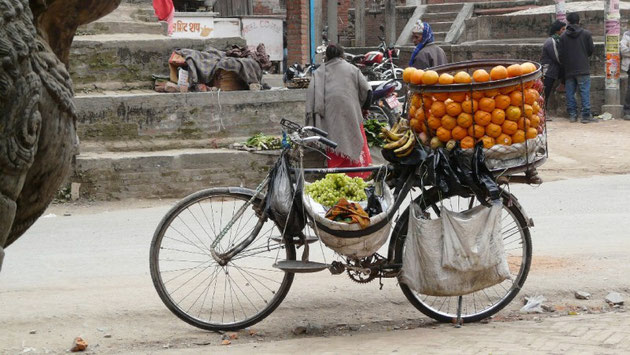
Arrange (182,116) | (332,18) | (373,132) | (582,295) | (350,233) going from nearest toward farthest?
(350,233)
(582,295)
(182,116)
(373,132)
(332,18)

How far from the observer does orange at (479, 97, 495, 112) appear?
5.36 metres

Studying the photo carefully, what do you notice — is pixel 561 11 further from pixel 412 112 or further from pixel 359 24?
pixel 412 112

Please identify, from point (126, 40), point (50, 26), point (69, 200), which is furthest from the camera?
point (126, 40)

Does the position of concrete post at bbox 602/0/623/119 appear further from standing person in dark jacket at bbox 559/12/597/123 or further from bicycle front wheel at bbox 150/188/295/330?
bicycle front wheel at bbox 150/188/295/330

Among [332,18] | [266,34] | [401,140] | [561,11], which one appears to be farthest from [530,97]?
[332,18]

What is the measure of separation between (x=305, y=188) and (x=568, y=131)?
37.4ft

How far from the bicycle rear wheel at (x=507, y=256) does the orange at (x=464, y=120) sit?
0.45 m

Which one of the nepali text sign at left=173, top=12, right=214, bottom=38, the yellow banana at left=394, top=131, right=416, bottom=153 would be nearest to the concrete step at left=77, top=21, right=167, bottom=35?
the nepali text sign at left=173, top=12, right=214, bottom=38

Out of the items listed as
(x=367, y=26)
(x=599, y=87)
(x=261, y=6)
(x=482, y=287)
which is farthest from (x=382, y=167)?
(x=367, y=26)

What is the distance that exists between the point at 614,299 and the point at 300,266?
7.40 ft

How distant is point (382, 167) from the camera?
220 inches

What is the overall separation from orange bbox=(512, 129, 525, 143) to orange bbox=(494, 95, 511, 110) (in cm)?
17

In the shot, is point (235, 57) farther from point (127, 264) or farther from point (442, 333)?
point (442, 333)

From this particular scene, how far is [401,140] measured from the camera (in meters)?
5.51
